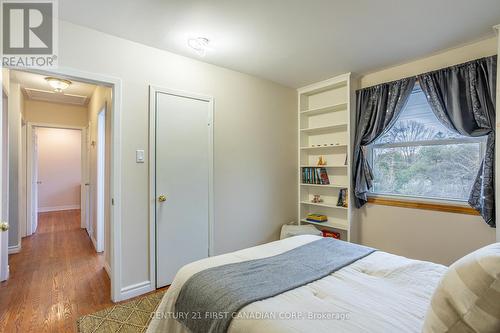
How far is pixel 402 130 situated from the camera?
2893mm

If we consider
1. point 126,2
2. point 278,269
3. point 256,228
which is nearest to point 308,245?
point 278,269

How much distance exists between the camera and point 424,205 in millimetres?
2660

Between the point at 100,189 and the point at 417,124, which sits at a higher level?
the point at 417,124

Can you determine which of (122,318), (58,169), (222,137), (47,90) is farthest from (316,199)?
(58,169)

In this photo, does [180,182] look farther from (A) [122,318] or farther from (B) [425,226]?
(B) [425,226]

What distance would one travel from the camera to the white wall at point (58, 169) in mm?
6582

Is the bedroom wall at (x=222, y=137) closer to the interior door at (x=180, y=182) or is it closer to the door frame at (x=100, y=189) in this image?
the interior door at (x=180, y=182)

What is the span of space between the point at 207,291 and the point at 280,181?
242cm

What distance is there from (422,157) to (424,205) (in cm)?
52

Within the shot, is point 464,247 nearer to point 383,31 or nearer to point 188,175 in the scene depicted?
point 383,31

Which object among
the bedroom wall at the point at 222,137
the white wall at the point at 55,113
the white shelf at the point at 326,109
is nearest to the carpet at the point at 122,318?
the bedroom wall at the point at 222,137

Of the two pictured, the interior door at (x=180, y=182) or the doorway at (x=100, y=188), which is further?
the doorway at (x=100, y=188)

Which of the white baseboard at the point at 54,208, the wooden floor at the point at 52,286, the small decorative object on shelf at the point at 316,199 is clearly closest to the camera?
the wooden floor at the point at 52,286

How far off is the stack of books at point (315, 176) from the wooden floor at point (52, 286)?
273 cm
